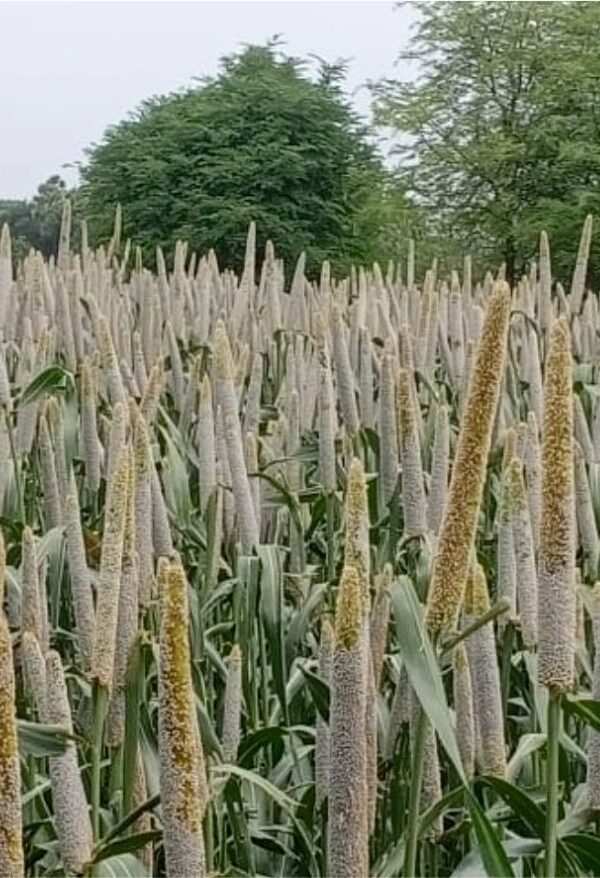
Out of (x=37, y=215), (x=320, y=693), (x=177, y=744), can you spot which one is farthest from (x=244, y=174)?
(x=177, y=744)

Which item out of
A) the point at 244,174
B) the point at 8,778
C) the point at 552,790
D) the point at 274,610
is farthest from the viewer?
the point at 244,174

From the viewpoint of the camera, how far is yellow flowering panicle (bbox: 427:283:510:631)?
0.77 metres

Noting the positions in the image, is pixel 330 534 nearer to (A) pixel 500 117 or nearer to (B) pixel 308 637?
(B) pixel 308 637

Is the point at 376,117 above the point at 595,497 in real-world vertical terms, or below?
above

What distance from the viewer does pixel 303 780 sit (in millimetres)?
1227

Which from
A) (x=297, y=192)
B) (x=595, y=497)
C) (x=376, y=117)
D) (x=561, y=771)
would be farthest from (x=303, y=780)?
(x=376, y=117)

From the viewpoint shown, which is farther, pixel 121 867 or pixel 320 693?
pixel 320 693

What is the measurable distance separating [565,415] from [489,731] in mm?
276

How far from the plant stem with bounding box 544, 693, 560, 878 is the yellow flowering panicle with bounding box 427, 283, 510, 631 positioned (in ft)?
0.25

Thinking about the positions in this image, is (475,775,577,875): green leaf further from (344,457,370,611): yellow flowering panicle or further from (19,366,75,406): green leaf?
(19,366,75,406): green leaf

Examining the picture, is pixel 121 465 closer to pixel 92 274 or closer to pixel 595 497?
pixel 595 497

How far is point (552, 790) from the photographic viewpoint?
0.73 metres

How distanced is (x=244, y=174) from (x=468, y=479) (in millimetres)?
12173

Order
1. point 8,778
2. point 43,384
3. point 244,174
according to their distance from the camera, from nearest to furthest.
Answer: point 8,778
point 43,384
point 244,174
